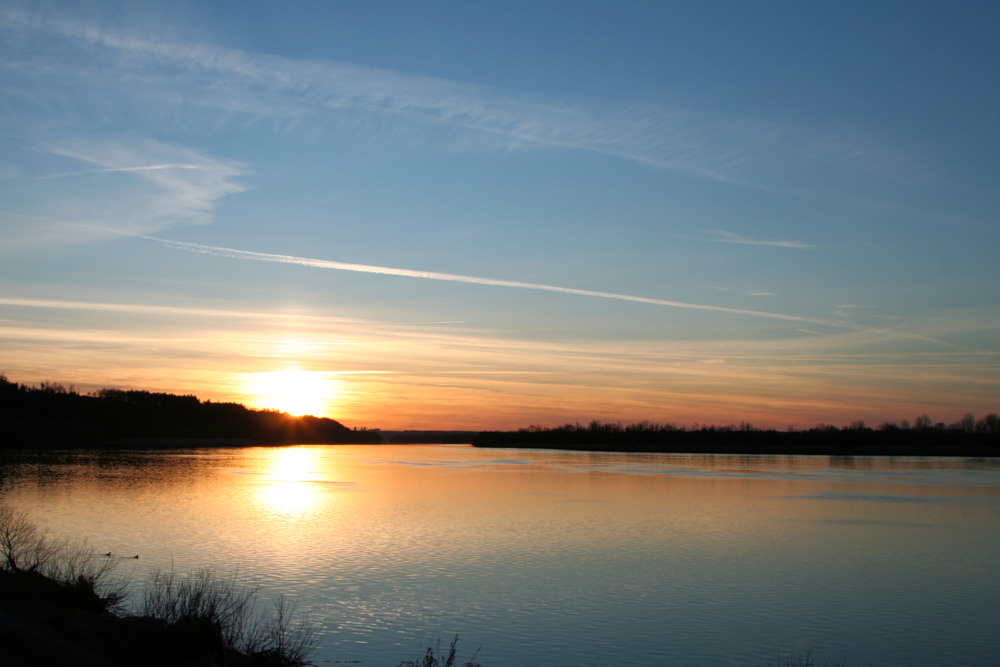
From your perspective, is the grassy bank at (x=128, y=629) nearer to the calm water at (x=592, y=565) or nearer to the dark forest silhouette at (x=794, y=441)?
the calm water at (x=592, y=565)

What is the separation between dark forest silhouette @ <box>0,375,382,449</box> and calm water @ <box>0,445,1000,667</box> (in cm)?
7566

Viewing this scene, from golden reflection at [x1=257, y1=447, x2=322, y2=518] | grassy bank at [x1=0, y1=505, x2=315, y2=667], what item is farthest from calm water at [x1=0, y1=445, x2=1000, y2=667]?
grassy bank at [x1=0, y1=505, x2=315, y2=667]

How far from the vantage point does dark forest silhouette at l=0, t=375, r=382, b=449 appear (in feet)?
319

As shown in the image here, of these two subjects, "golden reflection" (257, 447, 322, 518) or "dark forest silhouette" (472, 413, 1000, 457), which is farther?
"dark forest silhouette" (472, 413, 1000, 457)

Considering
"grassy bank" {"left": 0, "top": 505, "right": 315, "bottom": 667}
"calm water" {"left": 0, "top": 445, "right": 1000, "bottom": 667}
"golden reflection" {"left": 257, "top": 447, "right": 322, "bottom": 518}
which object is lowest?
"golden reflection" {"left": 257, "top": 447, "right": 322, "bottom": 518}

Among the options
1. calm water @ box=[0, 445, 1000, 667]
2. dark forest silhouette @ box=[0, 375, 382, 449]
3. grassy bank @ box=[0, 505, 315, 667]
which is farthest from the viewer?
dark forest silhouette @ box=[0, 375, 382, 449]

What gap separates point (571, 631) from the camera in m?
11.2

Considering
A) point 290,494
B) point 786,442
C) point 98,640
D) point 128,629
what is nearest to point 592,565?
point 128,629

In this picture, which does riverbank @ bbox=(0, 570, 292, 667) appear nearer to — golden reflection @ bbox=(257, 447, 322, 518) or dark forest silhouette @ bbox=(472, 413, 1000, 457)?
golden reflection @ bbox=(257, 447, 322, 518)

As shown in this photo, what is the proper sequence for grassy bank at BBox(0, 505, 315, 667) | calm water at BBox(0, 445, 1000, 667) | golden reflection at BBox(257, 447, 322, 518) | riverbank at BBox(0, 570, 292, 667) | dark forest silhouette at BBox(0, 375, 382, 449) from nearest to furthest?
riverbank at BBox(0, 570, 292, 667) → grassy bank at BBox(0, 505, 315, 667) → calm water at BBox(0, 445, 1000, 667) → golden reflection at BBox(257, 447, 322, 518) → dark forest silhouette at BBox(0, 375, 382, 449)

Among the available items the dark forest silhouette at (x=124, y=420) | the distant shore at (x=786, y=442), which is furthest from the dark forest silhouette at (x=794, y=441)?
the dark forest silhouette at (x=124, y=420)

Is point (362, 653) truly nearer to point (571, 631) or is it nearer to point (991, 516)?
point (571, 631)

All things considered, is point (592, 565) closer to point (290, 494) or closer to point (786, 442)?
point (290, 494)

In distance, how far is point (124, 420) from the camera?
117 metres
